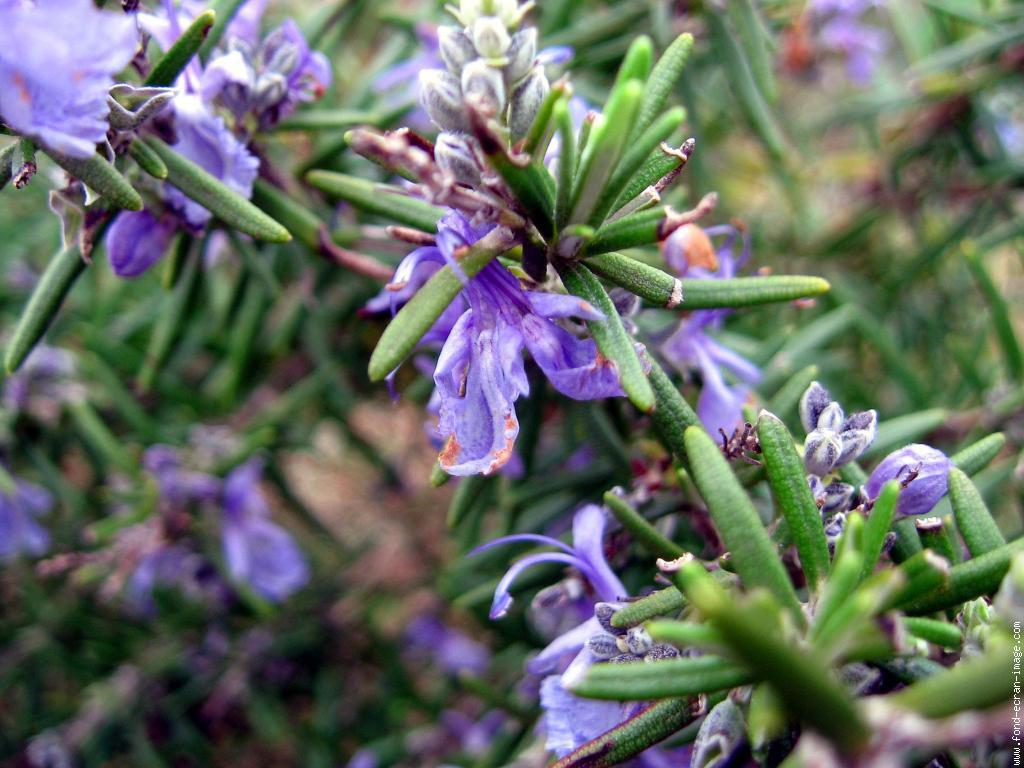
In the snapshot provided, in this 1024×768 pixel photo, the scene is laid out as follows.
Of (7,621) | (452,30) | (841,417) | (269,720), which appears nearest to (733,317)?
(841,417)

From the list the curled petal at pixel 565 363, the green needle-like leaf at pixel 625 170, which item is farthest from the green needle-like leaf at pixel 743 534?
the green needle-like leaf at pixel 625 170

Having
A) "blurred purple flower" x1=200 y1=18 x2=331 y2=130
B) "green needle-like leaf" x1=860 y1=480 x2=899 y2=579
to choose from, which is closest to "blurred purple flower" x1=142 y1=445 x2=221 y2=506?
"blurred purple flower" x1=200 y1=18 x2=331 y2=130

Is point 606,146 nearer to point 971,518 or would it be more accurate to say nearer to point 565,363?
point 565,363

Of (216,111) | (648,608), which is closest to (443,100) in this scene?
(216,111)

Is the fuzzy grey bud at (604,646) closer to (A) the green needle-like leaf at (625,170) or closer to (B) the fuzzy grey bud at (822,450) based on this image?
(B) the fuzzy grey bud at (822,450)

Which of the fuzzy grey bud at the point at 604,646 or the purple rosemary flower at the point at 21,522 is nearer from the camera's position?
the fuzzy grey bud at the point at 604,646

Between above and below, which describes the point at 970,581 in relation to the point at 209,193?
below
